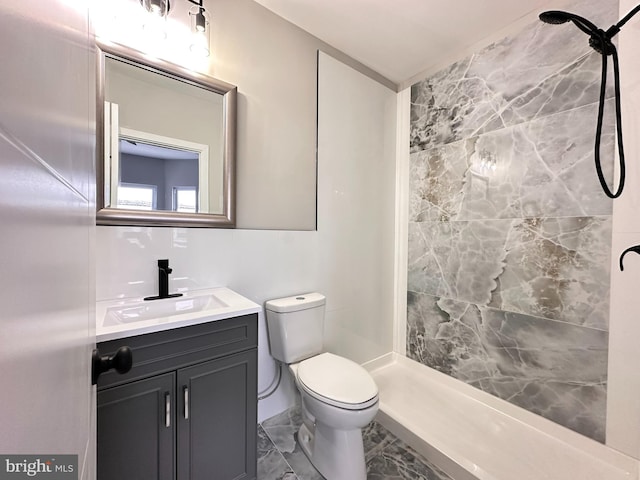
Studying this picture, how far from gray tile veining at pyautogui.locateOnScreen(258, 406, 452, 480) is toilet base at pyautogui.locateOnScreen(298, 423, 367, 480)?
8 cm

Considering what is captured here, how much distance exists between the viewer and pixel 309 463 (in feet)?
4.70

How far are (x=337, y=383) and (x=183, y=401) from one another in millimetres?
701

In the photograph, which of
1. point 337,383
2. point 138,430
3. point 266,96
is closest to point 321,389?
point 337,383

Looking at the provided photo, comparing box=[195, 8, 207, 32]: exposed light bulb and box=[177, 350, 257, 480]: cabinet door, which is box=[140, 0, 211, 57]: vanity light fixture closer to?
box=[195, 8, 207, 32]: exposed light bulb

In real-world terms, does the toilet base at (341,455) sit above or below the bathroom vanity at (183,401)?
below

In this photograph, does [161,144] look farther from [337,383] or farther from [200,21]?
[337,383]

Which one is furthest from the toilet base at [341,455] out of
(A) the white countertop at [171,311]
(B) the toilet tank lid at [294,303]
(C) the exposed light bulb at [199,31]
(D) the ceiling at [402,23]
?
(D) the ceiling at [402,23]

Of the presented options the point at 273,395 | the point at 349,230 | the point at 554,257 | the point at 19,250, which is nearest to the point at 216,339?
the point at 273,395

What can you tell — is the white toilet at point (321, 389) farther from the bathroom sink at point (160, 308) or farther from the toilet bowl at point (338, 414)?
the bathroom sink at point (160, 308)

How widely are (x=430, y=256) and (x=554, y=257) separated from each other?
75 centimetres

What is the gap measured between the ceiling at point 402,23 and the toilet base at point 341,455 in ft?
7.53

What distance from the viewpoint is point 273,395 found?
171cm

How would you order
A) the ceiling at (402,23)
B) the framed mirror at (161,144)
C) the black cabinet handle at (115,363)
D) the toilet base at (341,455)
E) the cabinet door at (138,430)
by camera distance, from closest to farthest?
the black cabinet handle at (115,363), the cabinet door at (138,430), the framed mirror at (161,144), the toilet base at (341,455), the ceiling at (402,23)

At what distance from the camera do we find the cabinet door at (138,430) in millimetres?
863
